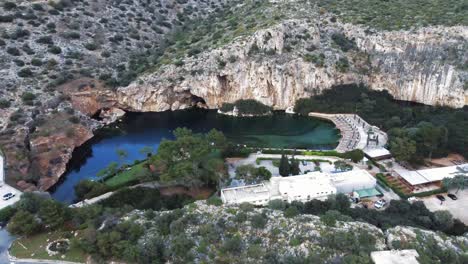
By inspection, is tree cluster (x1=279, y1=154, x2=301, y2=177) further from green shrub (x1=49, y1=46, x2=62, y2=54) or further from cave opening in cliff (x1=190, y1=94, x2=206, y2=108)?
green shrub (x1=49, y1=46, x2=62, y2=54)

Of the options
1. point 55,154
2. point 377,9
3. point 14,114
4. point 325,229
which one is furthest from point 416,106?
point 14,114

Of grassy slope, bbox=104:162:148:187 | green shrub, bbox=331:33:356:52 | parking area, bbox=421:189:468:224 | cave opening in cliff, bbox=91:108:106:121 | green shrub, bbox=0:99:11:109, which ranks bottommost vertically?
parking area, bbox=421:189:468:224

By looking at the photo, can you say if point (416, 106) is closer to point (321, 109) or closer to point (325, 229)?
point (321, 109)

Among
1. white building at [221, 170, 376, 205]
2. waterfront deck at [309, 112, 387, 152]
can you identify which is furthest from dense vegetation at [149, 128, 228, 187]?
Answer: waterfront deck at [309, 112, 387, 152]

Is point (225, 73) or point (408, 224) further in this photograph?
point (225, 73)

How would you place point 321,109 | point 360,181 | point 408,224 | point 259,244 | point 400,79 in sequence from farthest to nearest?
1. point 400,79
2. point 321,109
3. point 360,181
4. point 408,224
5. point 259,244

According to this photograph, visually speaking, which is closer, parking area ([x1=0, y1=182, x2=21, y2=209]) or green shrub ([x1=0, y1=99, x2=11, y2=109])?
parking area ([x1=0, y1=182, x2=21, y2=209])

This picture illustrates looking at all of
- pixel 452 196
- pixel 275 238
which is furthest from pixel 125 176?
pixel 452 196
